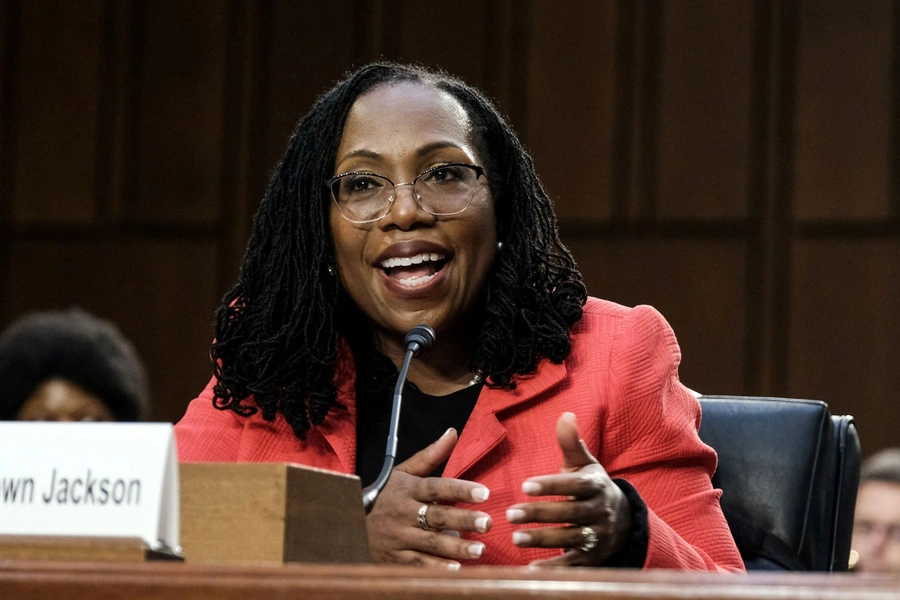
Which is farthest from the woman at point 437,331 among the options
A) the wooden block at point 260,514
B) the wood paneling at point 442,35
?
the wood paneling at point 442,35

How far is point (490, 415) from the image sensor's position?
1.76 meters

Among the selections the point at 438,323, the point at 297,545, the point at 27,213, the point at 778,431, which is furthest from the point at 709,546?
the point at 27,213

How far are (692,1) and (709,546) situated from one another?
3111 millimetres

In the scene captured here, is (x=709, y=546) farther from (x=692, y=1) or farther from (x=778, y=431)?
(x=692, y=1)

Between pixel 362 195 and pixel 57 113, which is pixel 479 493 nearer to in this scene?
pixel 362 195

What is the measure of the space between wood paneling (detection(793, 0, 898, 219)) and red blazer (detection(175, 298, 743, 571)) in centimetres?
262

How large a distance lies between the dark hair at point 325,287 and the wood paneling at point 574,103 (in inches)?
97.1

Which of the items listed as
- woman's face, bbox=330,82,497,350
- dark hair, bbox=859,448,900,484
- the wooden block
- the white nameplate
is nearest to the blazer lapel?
woman's face, bbox=330,82,497,350

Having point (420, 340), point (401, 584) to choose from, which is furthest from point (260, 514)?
point (420, 340)

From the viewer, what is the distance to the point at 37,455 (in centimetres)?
101

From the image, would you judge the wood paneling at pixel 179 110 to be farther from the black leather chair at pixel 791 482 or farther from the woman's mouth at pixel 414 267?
the black leather chair at pixel 791 482

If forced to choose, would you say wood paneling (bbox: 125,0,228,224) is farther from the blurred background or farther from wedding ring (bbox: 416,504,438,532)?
wedding ring (bbox: 416,504,438,532)

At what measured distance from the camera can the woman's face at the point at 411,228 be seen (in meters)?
1.83

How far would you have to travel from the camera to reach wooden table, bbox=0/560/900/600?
0.75 meters
